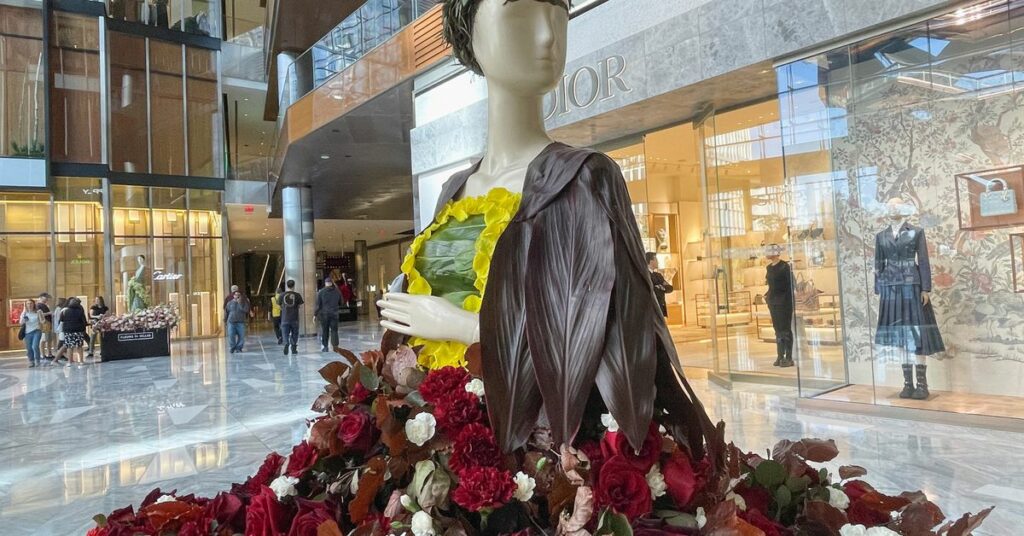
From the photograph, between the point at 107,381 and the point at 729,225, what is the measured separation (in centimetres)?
907

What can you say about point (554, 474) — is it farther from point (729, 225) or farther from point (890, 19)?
point (729, 225)

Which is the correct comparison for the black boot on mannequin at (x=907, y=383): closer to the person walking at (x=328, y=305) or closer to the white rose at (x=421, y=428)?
the white rose at (x=421, y=428)

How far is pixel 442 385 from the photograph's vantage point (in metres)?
1.14

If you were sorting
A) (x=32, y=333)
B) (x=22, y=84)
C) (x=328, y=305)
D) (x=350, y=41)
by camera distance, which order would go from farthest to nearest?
1. (x=22, y=84)
2. (x=32, y=333)
3. (x=328, y=305)
4. (x=350, y=41)

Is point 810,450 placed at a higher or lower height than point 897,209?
lower

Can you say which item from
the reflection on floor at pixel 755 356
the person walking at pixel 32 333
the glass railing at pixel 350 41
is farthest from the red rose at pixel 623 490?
the person walking at pixel 32 333

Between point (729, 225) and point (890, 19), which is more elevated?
point (890, 19)

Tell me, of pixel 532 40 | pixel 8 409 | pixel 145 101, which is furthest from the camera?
pixel 145 101

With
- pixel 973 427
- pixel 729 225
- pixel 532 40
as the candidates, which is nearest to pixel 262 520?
pixel 532 40

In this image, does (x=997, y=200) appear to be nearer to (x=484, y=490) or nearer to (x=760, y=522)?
(x=760, y=522)

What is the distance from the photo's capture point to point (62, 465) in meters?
4.62

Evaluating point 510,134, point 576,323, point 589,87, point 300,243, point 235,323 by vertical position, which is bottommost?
point 235,323

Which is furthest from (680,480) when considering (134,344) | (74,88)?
(74,88)

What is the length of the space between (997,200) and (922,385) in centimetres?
163
